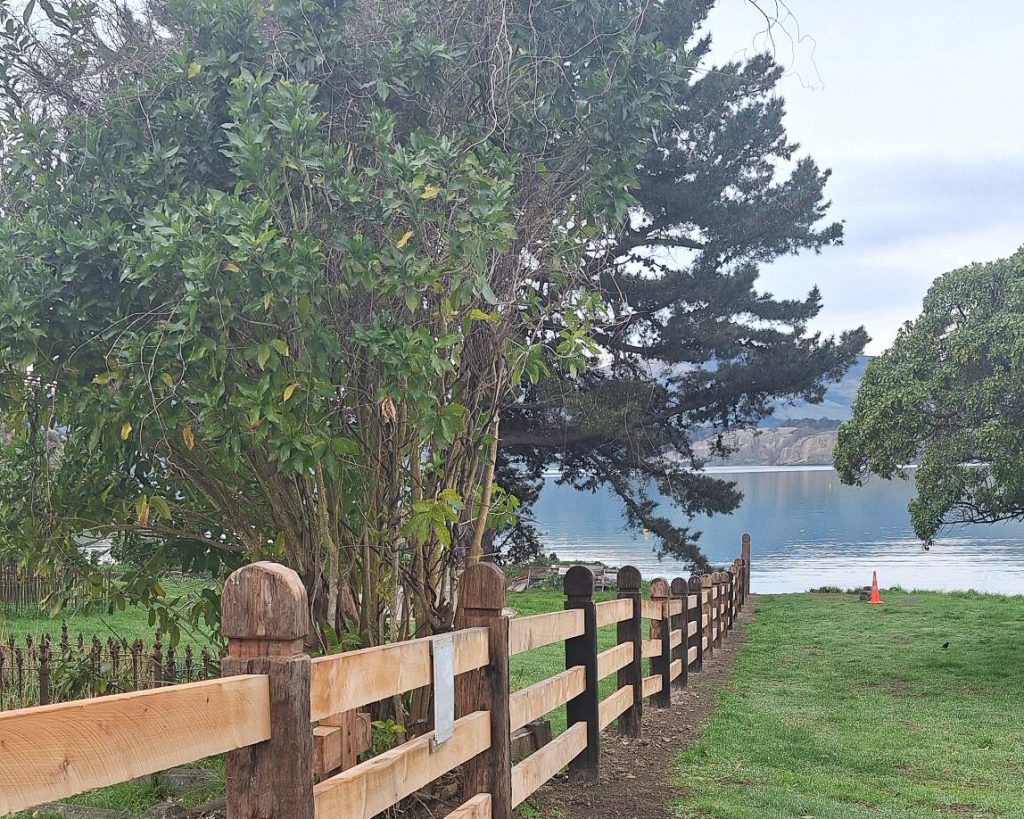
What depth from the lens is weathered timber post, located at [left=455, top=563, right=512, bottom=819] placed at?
468cm

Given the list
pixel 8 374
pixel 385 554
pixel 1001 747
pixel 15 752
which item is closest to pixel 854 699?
pixel 1001 747

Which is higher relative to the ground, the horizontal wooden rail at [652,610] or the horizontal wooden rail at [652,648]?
the horizontal wooden rail at [652,610]

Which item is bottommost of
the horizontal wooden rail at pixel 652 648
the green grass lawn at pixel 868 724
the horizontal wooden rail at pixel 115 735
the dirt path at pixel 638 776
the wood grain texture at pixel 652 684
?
the green grass lawn at pixel 868 724

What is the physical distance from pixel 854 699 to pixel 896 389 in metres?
4.86

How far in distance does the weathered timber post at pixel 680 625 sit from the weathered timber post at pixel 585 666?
14.1 feet

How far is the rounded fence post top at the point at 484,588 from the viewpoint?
15.5 feet

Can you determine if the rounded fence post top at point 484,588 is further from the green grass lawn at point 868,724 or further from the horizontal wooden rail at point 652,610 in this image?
the horizontal wooden rail at point 652,610

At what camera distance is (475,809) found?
14.5 feet

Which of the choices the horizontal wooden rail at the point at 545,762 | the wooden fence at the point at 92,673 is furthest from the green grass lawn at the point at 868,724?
the wooden fence at the point at 92,673

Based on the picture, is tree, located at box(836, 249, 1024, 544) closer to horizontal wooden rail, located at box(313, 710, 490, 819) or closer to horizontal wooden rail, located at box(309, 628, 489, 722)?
horizontal wooden rail, located at box(313, 710, 490, 819)

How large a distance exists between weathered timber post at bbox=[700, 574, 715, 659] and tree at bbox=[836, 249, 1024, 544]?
3017 mm

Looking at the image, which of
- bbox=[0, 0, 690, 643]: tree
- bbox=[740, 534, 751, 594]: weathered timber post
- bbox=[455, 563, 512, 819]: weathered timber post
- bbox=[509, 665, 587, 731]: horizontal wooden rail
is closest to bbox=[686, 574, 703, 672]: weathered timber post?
bbox=[509, 665, 587, 731]: horizontal wooden rail

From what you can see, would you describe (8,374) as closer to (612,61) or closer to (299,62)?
(299,62)

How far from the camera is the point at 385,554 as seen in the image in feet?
18.3
